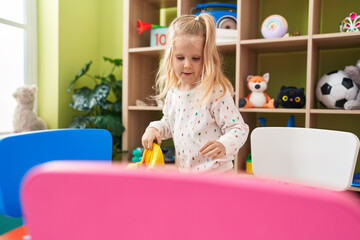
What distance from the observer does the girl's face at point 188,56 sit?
3.62 feet

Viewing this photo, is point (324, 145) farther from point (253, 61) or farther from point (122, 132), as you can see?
point (122, 132)

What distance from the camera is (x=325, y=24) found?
6.96 feet

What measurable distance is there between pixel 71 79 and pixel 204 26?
5.25ft

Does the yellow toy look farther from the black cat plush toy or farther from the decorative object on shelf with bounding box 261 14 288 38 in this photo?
the decorative object on shelf with bounding box 261 14 288 38

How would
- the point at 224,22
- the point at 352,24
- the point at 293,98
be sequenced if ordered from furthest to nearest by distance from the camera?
the point at 224,22 < the point at 293,98 < the point at 352,24

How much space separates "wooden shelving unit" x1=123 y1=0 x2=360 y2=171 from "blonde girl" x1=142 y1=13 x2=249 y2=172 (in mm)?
823

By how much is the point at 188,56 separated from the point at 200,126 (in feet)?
0.79

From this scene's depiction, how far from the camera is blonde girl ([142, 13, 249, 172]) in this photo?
110 cm

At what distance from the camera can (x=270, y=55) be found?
227 centimetres

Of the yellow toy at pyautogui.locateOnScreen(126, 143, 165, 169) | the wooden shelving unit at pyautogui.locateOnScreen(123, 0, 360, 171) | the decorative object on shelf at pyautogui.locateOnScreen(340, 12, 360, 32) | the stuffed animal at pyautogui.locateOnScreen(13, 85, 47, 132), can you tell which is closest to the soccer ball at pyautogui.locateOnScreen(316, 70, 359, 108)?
the wooden shelving unit at pyautogui.locateOnScreen(123, 0, 360, 171)

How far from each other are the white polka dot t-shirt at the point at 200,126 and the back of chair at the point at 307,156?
9 cm

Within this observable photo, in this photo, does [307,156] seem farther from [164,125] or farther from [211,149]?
[164,125]

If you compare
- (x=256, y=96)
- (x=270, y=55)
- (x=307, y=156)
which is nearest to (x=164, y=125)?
(x=307, y=156)

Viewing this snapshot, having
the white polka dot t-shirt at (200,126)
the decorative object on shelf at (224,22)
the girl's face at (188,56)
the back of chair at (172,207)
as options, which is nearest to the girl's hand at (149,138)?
the white polka dot t-shirt at (200,126)
